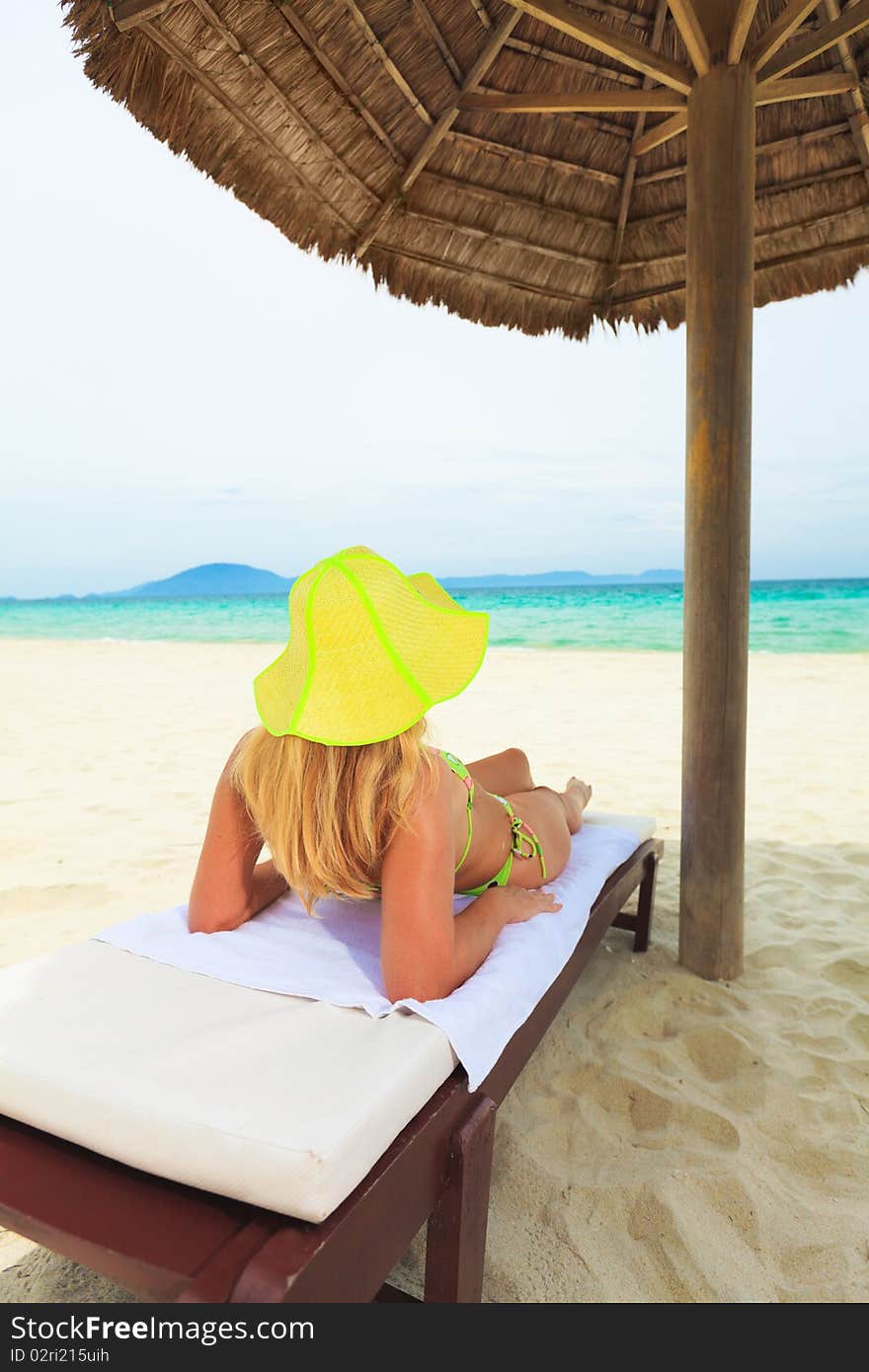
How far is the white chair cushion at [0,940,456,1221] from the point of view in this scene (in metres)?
0.98

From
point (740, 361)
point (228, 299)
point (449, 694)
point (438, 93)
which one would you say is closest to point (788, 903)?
point (740, 361)

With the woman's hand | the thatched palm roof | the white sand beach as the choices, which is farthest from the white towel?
the thatched palm roof

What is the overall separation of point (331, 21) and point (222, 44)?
16.2 inches

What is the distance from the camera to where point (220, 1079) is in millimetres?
1124

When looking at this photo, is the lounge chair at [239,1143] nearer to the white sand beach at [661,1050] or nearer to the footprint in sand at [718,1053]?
the white sand beach at [661,1050]

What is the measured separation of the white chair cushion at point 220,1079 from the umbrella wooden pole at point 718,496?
137cm

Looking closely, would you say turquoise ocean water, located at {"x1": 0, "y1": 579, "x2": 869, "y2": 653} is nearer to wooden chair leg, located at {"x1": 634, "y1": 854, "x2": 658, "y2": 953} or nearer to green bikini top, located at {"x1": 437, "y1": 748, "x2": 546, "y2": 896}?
wooden chair leg, located at {"x1": 634, "y1": 854, "x2": 658, "y2": 953}

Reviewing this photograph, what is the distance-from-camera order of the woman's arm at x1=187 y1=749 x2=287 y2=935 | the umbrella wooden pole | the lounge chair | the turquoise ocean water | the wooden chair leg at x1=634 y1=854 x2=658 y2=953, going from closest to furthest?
the lounge chair, the woman's arm at x1=187 y1=749 x2=287 y2=935, the umbrella wooden pole, the wooden chair leg at x1=634 y1=854 x2=658 y2=953, the turquoise ocean water

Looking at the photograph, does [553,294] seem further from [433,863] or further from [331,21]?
[433,863]

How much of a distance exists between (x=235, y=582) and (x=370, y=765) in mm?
49202

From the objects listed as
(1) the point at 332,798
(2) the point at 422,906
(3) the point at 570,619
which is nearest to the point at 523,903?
(2) the point at 422,906

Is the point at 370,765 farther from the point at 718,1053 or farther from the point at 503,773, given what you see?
the point at 718,1053

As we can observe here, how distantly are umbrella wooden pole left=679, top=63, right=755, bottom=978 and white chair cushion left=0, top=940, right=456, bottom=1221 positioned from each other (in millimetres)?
1367

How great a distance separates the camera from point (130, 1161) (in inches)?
41.4
